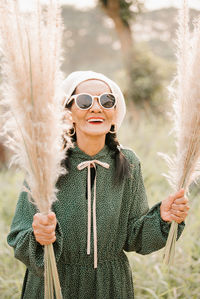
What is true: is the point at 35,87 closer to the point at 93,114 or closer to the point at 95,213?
the point at 93,114

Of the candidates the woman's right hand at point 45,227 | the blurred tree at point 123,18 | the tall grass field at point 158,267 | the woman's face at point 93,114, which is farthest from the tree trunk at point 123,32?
the woman's right hand at point 45,227

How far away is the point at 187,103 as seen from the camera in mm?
1525

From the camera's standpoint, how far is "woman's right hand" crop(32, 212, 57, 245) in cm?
146

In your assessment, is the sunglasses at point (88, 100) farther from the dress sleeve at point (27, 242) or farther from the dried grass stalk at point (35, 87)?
the dress sleeve at point (27, 242)

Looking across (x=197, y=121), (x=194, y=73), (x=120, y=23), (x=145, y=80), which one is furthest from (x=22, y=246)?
(x=120, y=23)

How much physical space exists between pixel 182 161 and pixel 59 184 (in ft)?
2.15

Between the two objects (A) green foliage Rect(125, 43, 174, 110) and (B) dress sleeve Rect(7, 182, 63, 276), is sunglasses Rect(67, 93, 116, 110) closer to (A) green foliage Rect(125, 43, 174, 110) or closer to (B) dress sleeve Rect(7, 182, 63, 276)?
(B) dress sleeve Rect(7, 182, 63, 276)

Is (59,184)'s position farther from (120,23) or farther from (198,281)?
(120,23)

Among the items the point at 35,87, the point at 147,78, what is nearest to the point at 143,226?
the point at 35,87

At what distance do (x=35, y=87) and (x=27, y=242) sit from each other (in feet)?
2.38

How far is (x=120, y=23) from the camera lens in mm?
9453

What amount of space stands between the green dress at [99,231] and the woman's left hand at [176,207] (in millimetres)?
105

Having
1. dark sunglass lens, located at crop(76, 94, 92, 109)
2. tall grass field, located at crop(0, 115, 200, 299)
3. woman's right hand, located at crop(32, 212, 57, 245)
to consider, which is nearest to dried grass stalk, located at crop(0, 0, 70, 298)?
woman's right hand, located at crop(32, 212, 57, 245)

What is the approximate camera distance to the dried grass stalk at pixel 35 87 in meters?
1.24
